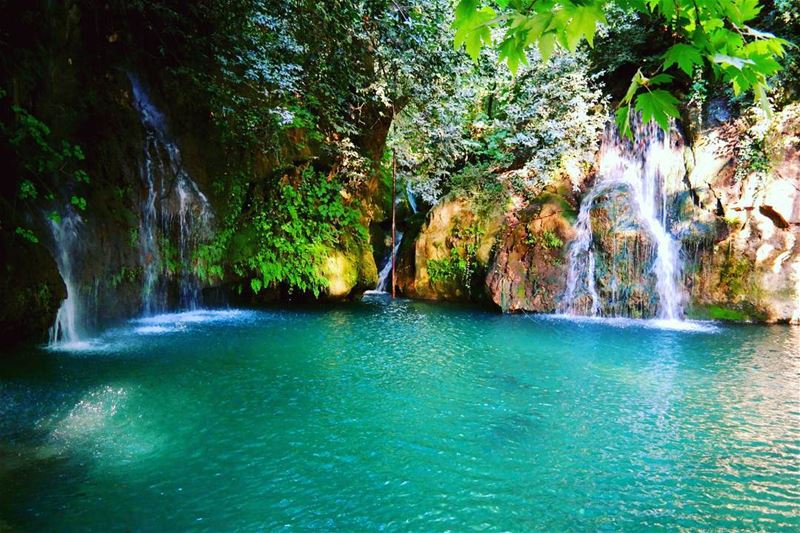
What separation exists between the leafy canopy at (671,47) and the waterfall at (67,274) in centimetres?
803

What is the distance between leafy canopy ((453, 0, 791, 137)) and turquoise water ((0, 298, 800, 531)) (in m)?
2.68

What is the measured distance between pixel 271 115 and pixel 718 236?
10.3m

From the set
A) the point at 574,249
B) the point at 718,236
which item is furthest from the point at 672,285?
the point at 574,249

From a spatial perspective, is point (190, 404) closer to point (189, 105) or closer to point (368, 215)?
point (189, 105)

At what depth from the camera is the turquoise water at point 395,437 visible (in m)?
3.21

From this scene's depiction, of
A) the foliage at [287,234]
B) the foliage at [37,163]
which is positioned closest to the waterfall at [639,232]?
the foliage at [287,234]

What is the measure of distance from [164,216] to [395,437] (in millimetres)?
7656

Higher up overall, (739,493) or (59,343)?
(59,343)

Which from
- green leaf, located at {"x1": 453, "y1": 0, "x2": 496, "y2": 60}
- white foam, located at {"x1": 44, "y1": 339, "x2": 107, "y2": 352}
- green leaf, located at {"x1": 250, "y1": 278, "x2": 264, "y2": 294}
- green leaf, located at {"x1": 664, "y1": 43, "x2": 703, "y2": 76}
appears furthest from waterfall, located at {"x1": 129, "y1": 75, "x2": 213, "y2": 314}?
green leaf, located at {"x1": 664, "y1": 43, "x2": 703, "y2": 76}

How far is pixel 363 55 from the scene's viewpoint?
891 cm

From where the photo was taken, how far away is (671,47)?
1607 mm

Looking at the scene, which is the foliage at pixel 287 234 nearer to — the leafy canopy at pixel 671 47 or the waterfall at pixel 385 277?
the waterfall at pixel 385 277

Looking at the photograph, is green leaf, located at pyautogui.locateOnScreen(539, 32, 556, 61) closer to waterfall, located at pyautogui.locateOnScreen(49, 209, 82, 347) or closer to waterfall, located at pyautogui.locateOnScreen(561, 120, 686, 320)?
waterfall, located at pyautogui.locateOnScreen(49, 209, 82, 347)

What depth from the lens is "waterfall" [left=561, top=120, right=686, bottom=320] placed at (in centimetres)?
1123
